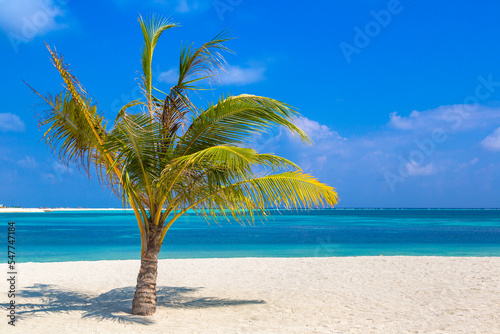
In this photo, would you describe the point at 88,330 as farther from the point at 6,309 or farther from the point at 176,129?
the point at 176,129

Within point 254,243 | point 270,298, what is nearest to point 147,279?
point 270,298

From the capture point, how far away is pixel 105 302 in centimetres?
738

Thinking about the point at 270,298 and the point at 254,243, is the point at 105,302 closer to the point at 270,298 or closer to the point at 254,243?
the point at 270,298

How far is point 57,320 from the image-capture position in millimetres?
5898

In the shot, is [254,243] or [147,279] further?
[254,243]

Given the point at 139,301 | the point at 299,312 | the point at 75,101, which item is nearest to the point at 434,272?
the point at 299,312

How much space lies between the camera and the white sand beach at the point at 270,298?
564cm

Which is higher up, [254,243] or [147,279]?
[254,243]

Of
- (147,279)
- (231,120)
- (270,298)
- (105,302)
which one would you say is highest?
(231,120)

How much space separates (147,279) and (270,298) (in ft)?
8.01

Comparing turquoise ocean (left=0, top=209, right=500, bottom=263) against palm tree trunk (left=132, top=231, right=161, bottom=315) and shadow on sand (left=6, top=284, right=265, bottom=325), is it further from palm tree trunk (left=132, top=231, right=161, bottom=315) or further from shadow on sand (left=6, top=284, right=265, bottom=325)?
shadow on sand (left=6, top=284, right=265, bottom=325)

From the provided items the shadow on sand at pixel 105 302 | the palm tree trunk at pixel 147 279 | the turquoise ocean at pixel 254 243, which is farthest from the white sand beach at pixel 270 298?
the turquoise ocean at pixel 254 243

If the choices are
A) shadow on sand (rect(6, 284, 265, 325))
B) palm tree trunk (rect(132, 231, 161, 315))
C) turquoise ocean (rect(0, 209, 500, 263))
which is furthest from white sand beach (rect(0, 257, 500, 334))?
turquoise ocean (rect(0, 209, 500, 263))

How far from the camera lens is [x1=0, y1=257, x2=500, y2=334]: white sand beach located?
18.5 ft
